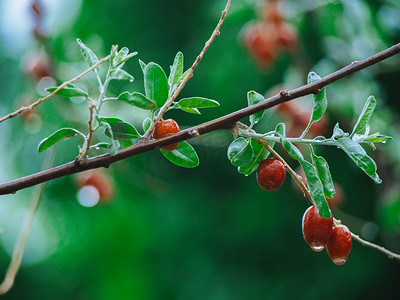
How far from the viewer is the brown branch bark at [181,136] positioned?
1.48 ft

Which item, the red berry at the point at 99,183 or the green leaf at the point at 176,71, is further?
the red berry at the point at 99,183

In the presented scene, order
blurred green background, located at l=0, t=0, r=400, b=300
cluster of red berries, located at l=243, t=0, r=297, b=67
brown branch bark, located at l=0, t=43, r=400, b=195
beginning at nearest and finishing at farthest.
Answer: brown branch bark, located at l=0, t=43, r=400, b=195 → cluster of red berries, located at l=243, t=0, r=297, b=67 → blurred green background, located at l=0, t=0, r=400, b=300

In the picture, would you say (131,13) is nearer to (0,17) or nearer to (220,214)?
(0,17)

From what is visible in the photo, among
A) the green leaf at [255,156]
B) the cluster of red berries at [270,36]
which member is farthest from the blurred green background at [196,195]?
the green leaf at [255,156]

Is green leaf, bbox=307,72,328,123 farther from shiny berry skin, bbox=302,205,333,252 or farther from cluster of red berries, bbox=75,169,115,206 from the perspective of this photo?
cluster of red berries, bbox=75,169,115,206

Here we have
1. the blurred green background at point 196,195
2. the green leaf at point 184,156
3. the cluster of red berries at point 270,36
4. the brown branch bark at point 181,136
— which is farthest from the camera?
the blurred green background at point 196,195

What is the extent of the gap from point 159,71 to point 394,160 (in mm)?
1198

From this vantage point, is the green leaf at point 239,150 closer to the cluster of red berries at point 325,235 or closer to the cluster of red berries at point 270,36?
the cluster of red berries at point 325,235

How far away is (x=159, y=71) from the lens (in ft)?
1.73

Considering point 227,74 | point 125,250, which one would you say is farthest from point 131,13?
point 125,250

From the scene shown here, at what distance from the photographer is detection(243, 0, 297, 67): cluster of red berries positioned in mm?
1726

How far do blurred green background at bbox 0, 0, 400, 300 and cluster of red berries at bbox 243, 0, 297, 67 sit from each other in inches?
2.7

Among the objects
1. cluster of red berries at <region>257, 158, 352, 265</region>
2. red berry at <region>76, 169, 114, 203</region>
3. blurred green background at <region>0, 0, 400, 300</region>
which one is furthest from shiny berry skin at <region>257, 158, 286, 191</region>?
blurred green background at <region>0, 0, 400, 300</region>

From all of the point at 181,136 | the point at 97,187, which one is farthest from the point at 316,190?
the point at 97,187
